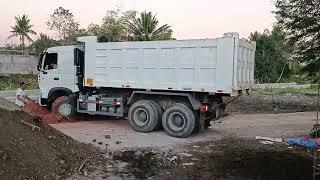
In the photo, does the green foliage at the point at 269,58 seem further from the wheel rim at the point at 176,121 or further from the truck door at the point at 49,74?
the wheel rim at the point at 176,121

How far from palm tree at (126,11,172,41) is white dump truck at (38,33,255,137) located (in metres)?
24.1

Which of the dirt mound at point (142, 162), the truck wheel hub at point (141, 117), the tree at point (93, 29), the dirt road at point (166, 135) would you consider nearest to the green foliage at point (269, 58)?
the tree at point (93, 29)

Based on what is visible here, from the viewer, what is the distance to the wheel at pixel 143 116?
40.7ft

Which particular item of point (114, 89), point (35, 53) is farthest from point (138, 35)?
point (114, 89)

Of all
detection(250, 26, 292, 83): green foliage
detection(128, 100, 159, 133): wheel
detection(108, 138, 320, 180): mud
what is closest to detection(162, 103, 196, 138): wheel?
detection(128, 100, 159, 133): wheel

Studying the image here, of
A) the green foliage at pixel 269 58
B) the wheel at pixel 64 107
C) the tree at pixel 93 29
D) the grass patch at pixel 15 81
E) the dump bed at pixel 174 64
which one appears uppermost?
the tree at pixel 93 29

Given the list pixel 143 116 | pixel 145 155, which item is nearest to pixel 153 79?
pixel 143 116

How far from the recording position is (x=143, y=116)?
1266cm

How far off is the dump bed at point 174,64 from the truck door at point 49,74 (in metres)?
1.40

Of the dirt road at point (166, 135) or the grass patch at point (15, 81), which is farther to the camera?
the grass patch at point (15, 81)

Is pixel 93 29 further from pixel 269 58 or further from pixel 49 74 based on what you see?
pixel 49 74

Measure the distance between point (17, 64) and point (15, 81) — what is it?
10.4ft

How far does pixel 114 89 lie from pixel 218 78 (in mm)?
3822

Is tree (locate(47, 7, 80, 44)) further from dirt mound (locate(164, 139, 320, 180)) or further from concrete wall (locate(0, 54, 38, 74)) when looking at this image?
dirt mound (locate(164, 139, 320, 180))
